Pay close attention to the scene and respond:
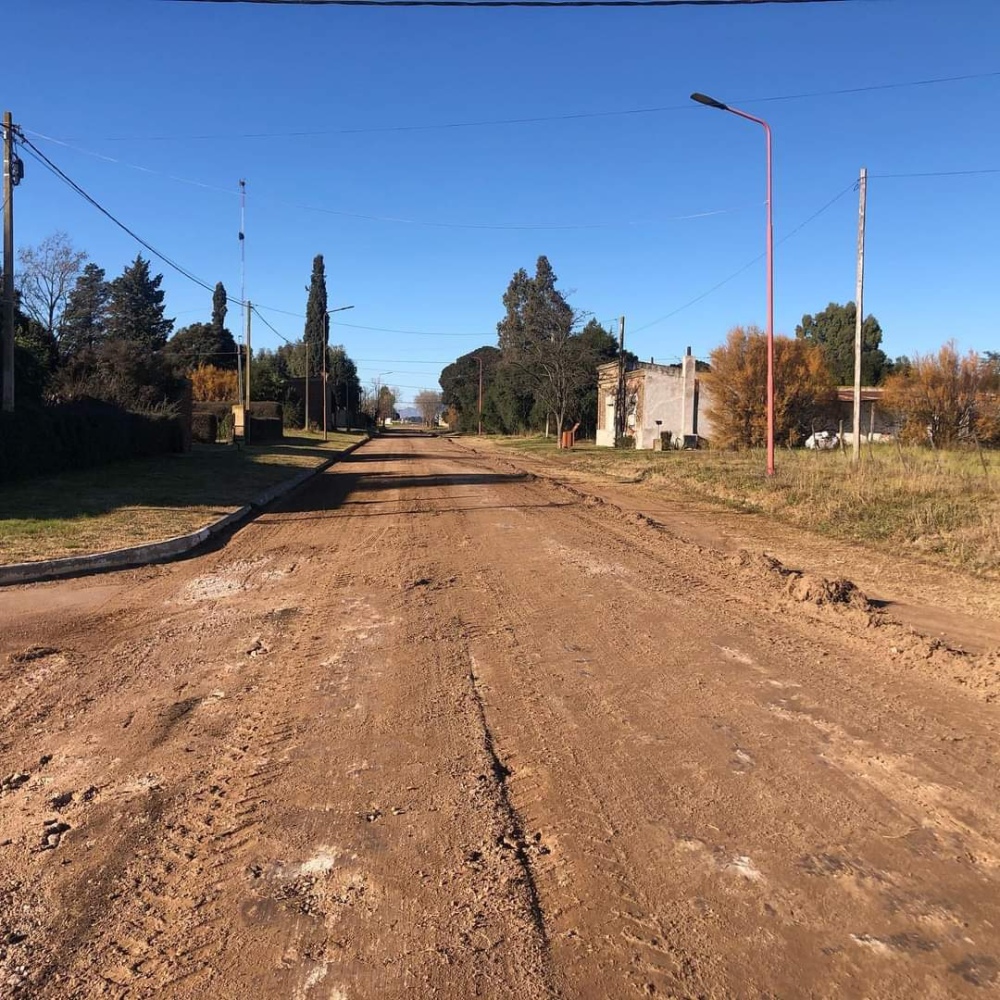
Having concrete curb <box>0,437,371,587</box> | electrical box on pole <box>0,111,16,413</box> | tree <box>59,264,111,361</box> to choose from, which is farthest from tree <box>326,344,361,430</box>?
concrete curb <box>0,437,371,587</box>

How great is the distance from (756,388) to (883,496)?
82.5 ft

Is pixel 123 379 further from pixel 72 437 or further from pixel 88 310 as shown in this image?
pixel 88 310

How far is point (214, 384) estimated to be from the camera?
6812 cm

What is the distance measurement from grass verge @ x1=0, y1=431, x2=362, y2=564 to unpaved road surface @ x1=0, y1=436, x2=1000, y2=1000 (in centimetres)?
336

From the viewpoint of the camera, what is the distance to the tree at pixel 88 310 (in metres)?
49.3

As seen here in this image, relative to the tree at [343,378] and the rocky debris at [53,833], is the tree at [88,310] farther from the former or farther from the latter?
the rocky debris at [53,833]

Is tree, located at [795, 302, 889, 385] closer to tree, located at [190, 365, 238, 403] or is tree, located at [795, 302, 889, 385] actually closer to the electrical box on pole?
tree, located at [190, 365, 238, 403]

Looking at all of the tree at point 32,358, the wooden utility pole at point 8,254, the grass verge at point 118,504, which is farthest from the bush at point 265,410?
the wooden utility pole at point 8,254

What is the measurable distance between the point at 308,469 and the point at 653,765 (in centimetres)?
2344

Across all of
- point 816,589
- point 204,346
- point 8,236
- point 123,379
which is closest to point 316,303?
point 204,346

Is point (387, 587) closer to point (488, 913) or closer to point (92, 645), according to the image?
point (92, 645)

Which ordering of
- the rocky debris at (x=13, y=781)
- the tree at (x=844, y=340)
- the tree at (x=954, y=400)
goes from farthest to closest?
the tree at (x=844, y=340), the tree at (x=954, y=400), the rocky debris at (x=13, y=781)

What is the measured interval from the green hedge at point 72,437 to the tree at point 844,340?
5672 centimetres

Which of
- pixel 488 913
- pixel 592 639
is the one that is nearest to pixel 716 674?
pixel 592 639
